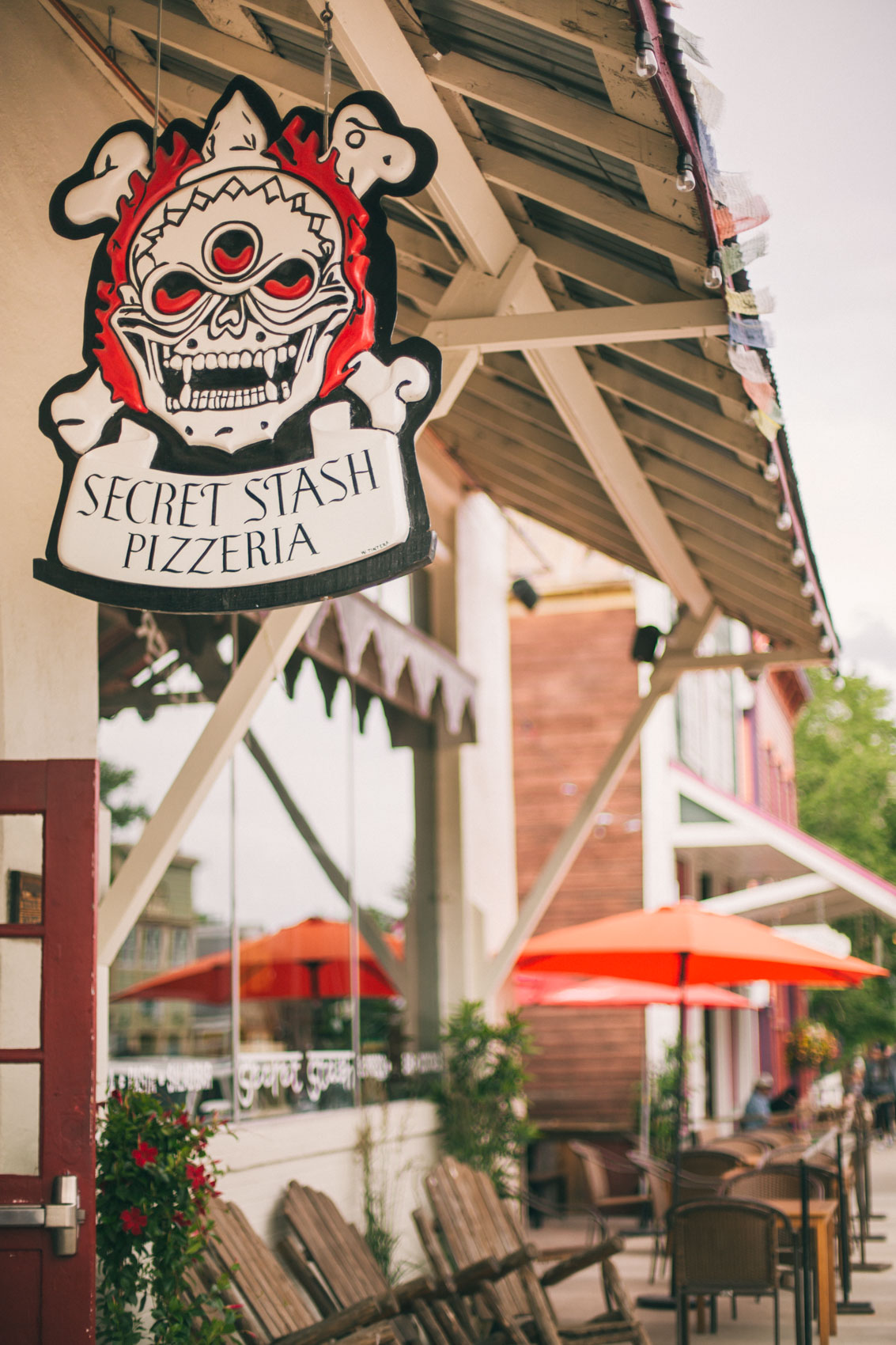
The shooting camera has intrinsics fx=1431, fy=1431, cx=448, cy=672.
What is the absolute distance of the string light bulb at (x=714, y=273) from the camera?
414 centimetres

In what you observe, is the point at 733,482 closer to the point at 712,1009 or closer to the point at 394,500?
the point at 394,500

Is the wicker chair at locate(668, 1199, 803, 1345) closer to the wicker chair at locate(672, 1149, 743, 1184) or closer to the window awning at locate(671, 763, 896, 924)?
the wicker chair at locate(672, 1149, 743, 1184)

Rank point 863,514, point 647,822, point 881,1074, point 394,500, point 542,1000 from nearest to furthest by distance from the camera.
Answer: point 394,500, point 542,1000, point 647,822, point 881,1074, point 863,514

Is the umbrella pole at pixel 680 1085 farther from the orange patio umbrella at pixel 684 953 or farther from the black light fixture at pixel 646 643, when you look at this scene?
the black light fixture at pixel 646 643

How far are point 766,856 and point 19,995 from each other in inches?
493

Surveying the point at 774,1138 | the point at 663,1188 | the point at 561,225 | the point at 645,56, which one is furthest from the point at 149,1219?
the point at 774,1138

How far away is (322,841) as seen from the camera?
27.9 ft

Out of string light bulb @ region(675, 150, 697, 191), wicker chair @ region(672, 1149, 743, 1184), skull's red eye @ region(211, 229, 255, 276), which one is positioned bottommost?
wicker chair @ region(672, 1149, 743, 1184)

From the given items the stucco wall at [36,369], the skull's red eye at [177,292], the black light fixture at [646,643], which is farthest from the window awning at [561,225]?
the black light fixture at [646,643]

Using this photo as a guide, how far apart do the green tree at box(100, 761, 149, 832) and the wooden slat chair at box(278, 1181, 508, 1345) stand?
2.02m

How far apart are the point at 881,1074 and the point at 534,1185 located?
15.2 metres

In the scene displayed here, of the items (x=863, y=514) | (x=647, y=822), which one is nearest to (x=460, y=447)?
(x=647, y=822)

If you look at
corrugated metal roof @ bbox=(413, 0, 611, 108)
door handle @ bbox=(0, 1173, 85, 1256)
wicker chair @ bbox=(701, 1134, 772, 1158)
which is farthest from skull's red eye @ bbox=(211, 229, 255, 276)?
wicker chair @ bbox=(701, 1134, 772, 1158)

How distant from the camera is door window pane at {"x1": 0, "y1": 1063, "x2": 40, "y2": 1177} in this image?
171 inches
